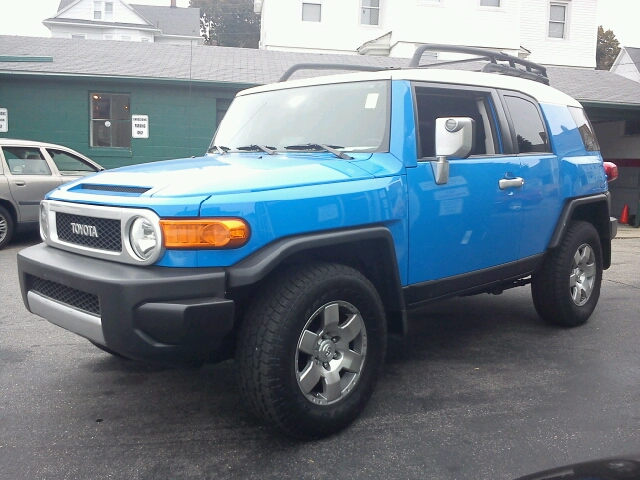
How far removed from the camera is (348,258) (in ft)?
12.5

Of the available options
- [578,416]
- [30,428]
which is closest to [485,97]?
[578,416]

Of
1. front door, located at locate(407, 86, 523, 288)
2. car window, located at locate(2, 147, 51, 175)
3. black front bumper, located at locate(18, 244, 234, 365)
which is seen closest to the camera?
black front bumper, located at locate(18, 244, 234, 365)

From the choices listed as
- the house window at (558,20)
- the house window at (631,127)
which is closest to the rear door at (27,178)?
the house window at (631,127)

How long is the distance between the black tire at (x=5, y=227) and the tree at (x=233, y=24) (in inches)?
1936

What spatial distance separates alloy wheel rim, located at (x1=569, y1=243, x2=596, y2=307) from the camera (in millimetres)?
5574

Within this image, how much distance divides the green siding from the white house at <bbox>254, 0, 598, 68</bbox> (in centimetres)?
959

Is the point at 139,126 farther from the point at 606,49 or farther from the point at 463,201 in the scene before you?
the point at 606,49

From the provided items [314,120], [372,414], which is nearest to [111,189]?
[314,120]

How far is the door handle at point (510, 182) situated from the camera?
15.0ft

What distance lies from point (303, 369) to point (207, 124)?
12.8 meters

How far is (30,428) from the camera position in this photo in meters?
3.64

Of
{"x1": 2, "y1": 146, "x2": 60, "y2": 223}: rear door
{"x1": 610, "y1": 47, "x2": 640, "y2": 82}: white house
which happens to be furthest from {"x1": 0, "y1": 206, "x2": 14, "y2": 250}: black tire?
{"x1": 610, "y1": 47, "x2": 640, "y2": 82}: white house

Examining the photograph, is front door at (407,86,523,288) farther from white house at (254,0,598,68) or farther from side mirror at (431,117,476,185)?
white house at (254,0,598,68)

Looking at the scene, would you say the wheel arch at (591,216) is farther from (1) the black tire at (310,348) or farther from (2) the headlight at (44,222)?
(2) the headlight at (44,222)
